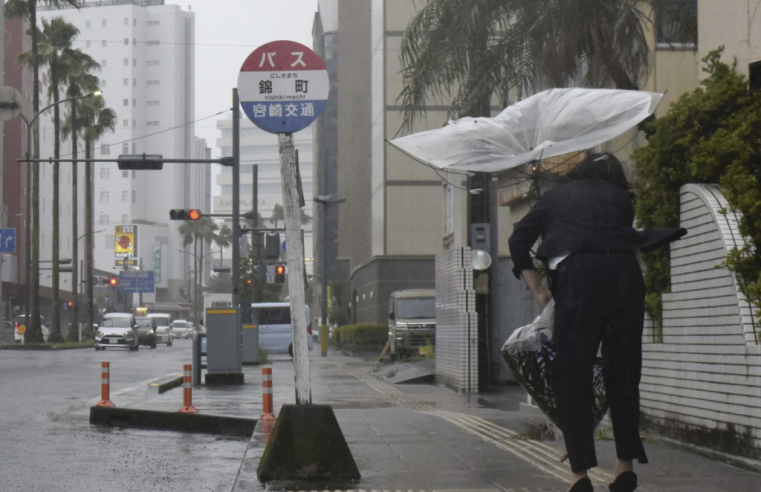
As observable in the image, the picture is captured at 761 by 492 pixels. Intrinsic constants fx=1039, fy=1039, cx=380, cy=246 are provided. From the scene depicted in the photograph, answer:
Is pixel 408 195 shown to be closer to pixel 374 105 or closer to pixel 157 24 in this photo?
pixel 374 105

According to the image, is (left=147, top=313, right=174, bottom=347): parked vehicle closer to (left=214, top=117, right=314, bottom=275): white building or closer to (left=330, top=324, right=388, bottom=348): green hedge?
(left=330, top=324, right=388, bottom=348): green hedge

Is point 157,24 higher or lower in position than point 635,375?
higher

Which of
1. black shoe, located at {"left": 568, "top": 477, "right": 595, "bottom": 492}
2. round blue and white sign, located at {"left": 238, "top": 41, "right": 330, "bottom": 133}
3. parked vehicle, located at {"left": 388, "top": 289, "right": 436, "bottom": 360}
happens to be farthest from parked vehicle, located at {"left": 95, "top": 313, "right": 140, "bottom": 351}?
black shoe, located at {"left": 568, "top": 477, "right": 595, "bottom": 492}

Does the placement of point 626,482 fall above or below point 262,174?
below

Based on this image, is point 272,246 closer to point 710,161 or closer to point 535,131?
point 535,131

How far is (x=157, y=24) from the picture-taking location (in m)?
182

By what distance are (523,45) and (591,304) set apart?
8.98 m

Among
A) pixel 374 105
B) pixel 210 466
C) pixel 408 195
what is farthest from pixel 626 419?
pixel 374 105

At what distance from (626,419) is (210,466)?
14.6ft

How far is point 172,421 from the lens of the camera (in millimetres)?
12055

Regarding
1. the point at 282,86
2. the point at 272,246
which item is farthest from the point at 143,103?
the point at 282,86

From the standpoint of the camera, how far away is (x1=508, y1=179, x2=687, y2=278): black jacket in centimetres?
516

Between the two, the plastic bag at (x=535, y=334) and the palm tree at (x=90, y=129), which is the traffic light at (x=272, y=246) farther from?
the palm tree at (x=90, y=129)

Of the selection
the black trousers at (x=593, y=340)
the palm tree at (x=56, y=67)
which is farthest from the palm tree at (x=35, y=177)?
the black trousers at (x=593, y=340)
